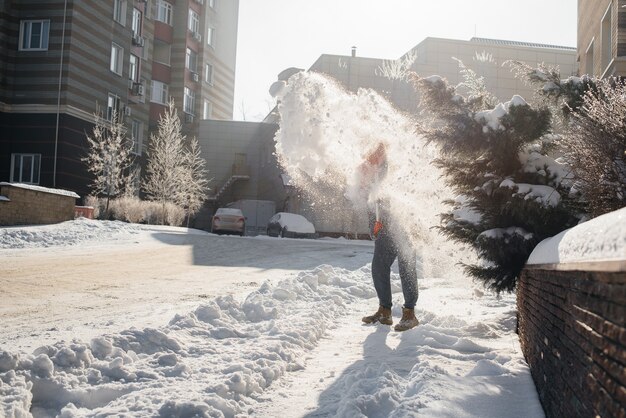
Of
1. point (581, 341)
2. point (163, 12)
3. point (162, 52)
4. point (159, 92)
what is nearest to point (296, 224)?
point (159, 92)

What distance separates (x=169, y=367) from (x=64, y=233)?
50.0ft

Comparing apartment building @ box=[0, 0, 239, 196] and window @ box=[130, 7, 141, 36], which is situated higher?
window @ box=[130, 7, 141, 36]

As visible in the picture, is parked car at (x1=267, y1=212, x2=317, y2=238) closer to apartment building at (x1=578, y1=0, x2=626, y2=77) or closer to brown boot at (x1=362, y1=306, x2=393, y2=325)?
apartment building at (x1=578, y1=0, x2=626, y2=77)

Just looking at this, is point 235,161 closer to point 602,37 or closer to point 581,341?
point 602,37

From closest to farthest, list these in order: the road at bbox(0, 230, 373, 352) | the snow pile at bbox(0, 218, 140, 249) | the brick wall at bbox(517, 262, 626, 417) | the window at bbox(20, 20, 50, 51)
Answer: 1. the brick wall at bbox(517, 262, 626, 417)
2. the road at bbox(0, 230, 373, 352)
3. the snow pile at bbox(0, 218, 140, 249)
4. the window at bbox(20, 20, 50, 51)

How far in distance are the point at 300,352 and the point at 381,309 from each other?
1.83 m

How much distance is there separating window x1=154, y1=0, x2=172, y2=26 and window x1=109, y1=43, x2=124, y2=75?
681 cm

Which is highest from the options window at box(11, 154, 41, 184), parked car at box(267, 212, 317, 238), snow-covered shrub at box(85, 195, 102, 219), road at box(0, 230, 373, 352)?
window at box(11, 154, 41, 184)

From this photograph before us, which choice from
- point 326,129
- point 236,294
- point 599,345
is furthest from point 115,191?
point 599,345

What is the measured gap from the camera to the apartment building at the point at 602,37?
41.7ft

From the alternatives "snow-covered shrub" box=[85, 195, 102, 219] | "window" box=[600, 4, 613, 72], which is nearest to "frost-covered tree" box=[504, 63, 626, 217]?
"window" box=[600, 4, 613, 72]

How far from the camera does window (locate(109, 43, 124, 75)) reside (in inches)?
1199

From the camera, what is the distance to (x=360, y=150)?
644 centimetres

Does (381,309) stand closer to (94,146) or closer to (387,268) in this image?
(387,268)
